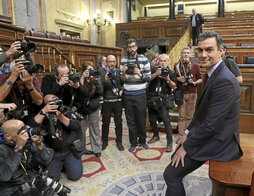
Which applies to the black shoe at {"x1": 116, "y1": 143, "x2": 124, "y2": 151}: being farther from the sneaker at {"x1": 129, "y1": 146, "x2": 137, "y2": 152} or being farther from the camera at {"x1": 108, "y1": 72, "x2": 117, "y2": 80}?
the camera at {"x1": 108, "y1": 72, "x2": 117, "y2": 80}

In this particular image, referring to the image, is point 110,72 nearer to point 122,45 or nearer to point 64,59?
point 64,59

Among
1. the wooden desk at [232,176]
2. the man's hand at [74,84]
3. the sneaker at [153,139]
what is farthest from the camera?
the sneaker at [153,139]

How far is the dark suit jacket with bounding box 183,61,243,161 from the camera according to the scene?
1318 mm

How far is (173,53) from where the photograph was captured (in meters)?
5.73

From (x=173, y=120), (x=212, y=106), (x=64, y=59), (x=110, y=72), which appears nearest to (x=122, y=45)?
(x=64, y=59)

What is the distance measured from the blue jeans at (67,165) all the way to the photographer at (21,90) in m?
0.53

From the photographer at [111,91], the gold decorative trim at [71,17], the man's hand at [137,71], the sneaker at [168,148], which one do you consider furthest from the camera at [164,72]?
the gold decorative trim at [71,17]

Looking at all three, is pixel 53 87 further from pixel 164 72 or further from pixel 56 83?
pixel 164 72

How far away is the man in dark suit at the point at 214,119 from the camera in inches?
52.1

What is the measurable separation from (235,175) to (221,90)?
18.9 inches

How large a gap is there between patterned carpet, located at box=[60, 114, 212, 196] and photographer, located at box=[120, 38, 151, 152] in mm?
257

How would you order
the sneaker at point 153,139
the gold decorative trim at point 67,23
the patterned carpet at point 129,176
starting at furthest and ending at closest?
the gold decorative trim at point 67,23 → the sneaker at point 153,139 → the patterned carpet at point 129,176

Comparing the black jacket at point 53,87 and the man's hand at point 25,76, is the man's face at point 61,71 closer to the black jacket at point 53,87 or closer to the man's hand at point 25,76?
the black jacket at point 53,87

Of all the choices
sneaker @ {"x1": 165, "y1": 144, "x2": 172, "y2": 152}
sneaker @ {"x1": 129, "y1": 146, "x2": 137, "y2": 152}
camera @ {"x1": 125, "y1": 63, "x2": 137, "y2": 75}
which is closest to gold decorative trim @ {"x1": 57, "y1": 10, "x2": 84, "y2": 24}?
camera @ {"x1": 125, "y1": 63, "x2": 137, "y2": 75}
